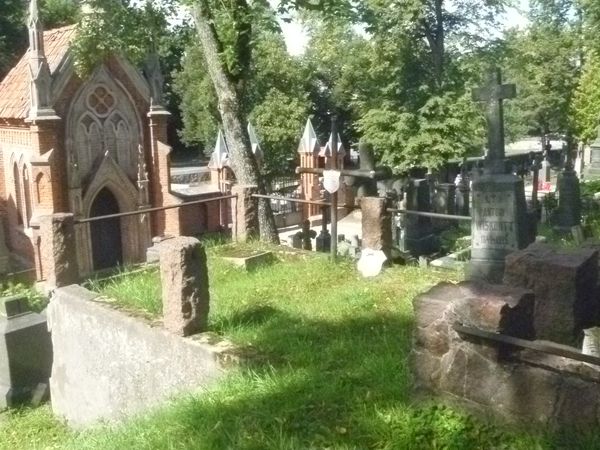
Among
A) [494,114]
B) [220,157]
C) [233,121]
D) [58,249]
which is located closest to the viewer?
[58,249]

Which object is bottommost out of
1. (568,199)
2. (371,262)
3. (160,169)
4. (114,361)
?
(114,361)

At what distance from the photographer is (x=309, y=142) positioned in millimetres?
28094

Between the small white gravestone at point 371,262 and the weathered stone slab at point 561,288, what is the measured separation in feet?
10.3

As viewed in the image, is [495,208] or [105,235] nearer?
[495,208]

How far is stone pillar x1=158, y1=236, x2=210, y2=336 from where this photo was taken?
20.1 feet

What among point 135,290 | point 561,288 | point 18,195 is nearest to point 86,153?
point 18,195

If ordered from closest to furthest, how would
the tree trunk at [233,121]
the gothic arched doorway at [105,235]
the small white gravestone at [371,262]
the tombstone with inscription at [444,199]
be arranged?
the small white gravestone at [371,262], the tree trunk at [233,121], the tombstone with inscription at [444,199], the gothic arched doorway at [105,235]

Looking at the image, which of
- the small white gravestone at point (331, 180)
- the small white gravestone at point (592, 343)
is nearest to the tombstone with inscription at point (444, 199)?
the small white gravestone at point (331, 180)

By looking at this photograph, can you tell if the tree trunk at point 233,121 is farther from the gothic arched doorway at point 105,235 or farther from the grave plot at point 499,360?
the gothic arched doorway at point 105,235

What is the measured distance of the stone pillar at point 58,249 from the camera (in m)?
8.00

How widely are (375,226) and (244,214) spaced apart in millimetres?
2533

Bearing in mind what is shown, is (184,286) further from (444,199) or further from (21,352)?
(444,199)

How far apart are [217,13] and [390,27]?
15741 mm

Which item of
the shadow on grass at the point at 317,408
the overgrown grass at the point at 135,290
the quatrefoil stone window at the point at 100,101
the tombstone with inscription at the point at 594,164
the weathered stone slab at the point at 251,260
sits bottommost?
the shadow on grass at the point at 317,408
